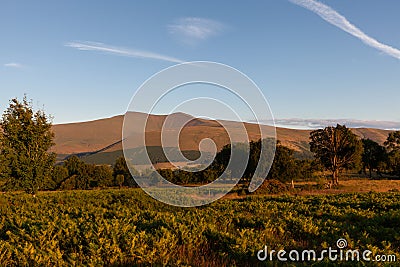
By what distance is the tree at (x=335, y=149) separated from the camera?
2185 inches

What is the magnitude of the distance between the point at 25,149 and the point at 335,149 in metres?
46.1

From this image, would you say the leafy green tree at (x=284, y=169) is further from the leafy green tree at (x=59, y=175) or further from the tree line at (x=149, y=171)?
the leafy green tree at (x=59, y=175)

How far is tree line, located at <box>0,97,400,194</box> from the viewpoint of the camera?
2839 cm

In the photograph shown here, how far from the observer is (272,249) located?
7184 mm

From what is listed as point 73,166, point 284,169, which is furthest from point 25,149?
point 73,166

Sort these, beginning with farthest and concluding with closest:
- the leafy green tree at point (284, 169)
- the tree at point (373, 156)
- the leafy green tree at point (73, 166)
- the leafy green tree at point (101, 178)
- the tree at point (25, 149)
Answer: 1. the leafy green tree at point (73, 166)
2. the leafy green tree at point (101, 178)
3. the tree at point (373, 156)
4. the leafy green tree at point (284, 169)
5. the tree at point (25, 149)

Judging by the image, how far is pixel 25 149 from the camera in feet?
93.6

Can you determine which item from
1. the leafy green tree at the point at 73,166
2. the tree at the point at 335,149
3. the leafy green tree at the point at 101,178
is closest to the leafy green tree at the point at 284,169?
the tree at the point at 335,149

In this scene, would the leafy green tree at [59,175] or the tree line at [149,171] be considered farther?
the leafy green tree at [59,175]

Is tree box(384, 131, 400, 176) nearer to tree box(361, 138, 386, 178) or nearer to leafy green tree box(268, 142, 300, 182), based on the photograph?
tree box(361, 138, 386, 178)

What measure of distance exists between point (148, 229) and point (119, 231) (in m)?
1.52

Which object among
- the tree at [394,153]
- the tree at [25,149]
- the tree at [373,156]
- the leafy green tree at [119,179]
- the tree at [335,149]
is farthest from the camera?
the tree at [373,156]

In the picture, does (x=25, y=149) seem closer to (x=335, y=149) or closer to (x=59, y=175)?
(x=335, y=149)

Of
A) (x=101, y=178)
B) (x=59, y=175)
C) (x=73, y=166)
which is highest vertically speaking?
(x=73, y=166)
